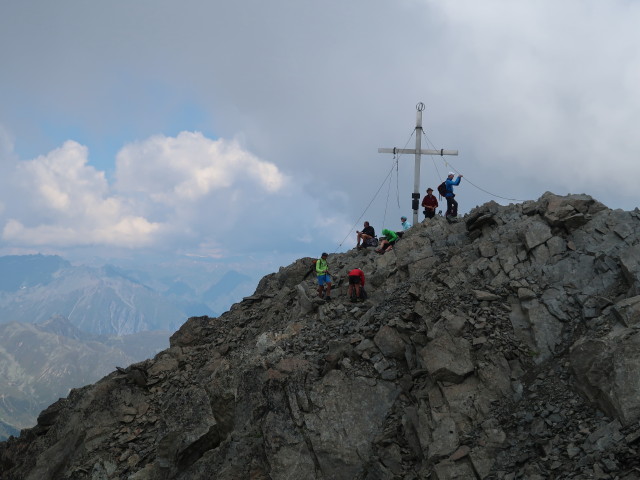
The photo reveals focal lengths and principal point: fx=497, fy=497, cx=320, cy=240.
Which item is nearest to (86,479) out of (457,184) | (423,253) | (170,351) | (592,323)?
(170,351)

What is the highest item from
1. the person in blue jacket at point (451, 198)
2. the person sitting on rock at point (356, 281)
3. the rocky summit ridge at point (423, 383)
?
the person in blue jacket at point (451, 198)

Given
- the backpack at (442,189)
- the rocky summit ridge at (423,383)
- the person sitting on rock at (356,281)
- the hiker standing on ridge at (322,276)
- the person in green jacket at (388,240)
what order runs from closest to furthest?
the rocky summit ridge at (423,383) → the person sitting on rock at (356,281) → the hiker standing on ridge at (322,276) → the person in green jacket at (388,240) → the backpack at (442,189)

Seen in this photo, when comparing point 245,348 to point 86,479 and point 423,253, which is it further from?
point 423,253

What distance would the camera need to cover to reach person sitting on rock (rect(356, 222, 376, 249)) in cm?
3300

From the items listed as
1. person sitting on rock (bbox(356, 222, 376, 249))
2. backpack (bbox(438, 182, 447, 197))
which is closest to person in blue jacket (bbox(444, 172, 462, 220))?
backpack (bbox(438, 182, 447, 197))

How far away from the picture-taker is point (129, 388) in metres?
25.2

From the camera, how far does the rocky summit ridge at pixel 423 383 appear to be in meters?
15.5

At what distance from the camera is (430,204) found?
104ft

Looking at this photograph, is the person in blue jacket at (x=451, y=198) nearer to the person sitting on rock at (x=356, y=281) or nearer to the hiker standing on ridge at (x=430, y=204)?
the hiker standing on ridge at (x=430, y=204)

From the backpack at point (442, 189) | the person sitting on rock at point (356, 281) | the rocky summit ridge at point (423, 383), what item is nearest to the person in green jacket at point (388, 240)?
the rocky summit ridge at point (423, 383)

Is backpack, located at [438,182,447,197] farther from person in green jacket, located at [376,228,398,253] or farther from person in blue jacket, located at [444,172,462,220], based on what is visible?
person in green jacket, located at [376,228,398,253]

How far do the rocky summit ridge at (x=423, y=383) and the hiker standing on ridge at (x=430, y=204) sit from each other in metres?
4.14

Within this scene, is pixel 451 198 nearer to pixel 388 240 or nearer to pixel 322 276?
pixel 388 240

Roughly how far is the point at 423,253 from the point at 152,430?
627 inches
